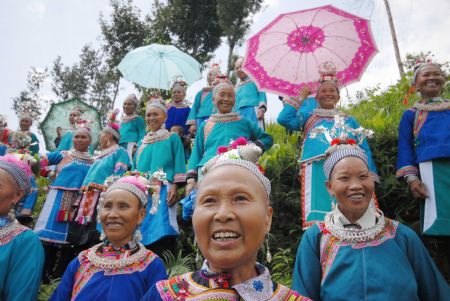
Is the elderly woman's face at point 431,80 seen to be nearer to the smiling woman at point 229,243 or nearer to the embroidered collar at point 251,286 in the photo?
the smiling woman at point 229,243

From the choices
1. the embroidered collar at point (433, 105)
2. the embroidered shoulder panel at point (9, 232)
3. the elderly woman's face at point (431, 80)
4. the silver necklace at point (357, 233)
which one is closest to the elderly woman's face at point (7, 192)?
the embroidered shoulder panel at point (9, 232)

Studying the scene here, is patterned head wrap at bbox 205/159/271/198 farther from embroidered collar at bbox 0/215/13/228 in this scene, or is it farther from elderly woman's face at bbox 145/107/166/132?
elderly woman's face at bbox 145/107/166/132

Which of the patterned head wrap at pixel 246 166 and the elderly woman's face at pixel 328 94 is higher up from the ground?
the elderly woman's face at pixel 328 94

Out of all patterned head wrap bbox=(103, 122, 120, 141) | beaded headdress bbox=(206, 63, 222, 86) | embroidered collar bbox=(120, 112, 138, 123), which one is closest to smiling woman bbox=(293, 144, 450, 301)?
patterned head wrap bbox=(103, 122, 120, 141)

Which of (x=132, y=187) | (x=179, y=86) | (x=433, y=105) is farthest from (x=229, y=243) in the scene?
(x=179, y=86)

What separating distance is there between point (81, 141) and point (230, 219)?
4.81 m

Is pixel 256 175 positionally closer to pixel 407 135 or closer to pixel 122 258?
pixel 122 258

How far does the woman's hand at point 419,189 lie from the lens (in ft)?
13.4

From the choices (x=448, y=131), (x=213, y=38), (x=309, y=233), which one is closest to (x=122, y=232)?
(x=309, y=233)

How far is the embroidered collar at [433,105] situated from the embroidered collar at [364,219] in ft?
5.97

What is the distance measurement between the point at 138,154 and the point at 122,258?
2608 mm

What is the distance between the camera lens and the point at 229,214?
171 centimetres

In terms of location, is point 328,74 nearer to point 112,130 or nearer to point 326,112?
point 326,112

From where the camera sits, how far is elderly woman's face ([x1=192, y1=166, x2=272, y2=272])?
1.69 m
